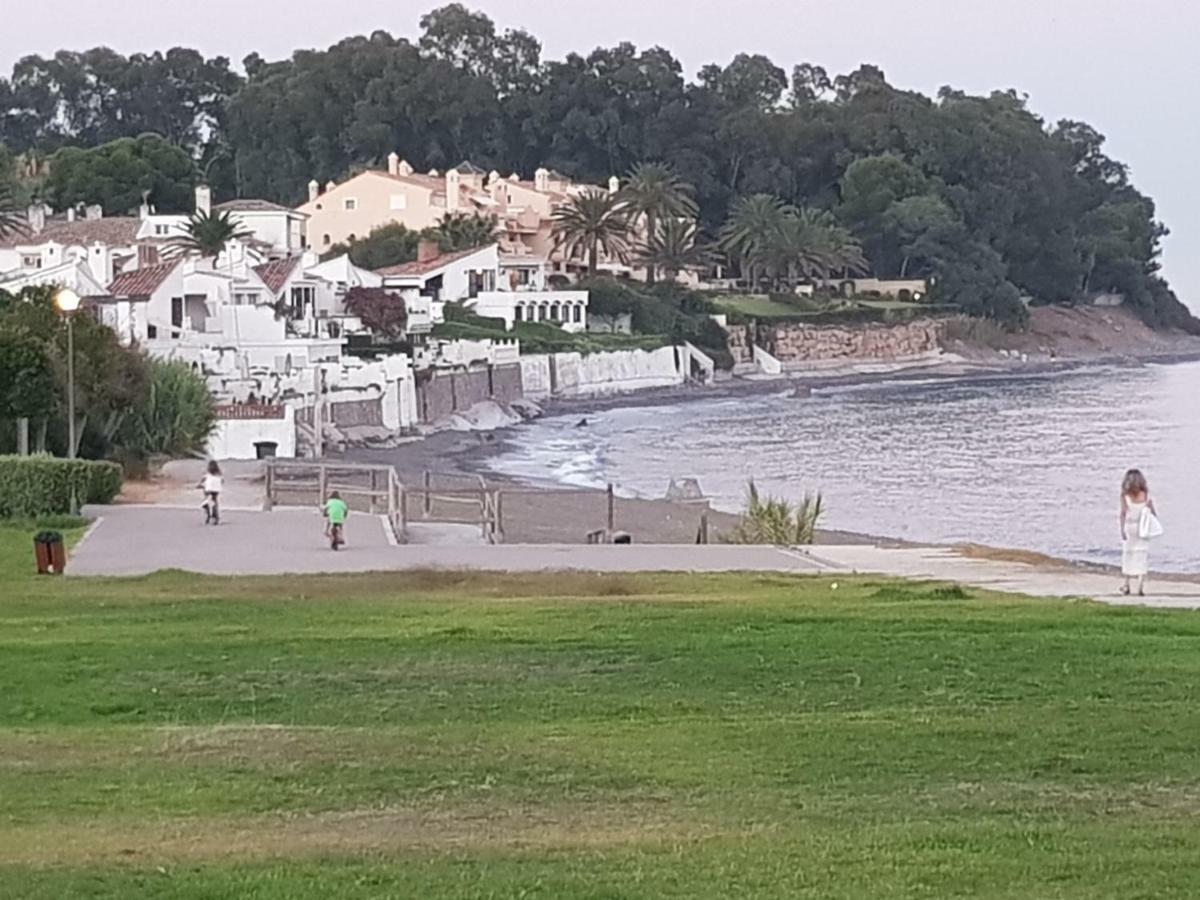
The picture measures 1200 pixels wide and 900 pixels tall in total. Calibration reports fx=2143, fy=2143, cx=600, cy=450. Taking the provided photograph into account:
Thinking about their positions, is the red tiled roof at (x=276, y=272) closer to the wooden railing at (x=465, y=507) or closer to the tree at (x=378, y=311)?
the tree at (x=378, y=311)

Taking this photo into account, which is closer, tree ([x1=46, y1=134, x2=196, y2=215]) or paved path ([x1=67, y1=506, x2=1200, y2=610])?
paved path ([x1=67, y1=506, x2=1200, y2=610])

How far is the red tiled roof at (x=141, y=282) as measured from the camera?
67.5m

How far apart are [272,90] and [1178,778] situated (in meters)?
143

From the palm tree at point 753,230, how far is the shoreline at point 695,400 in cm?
Result: 1035

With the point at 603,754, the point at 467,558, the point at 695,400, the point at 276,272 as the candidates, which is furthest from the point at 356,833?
the point at 695,400

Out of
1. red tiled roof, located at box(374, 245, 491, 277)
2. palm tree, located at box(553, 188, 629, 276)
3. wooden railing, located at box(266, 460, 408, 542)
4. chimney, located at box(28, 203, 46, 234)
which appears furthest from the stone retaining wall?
wooden railing, located at box(266, 460, 408, 542)

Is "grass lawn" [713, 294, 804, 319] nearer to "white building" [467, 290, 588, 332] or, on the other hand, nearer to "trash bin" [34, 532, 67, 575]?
"white building" [467, 290, 588, 332]

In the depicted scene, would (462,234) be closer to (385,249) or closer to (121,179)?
(385,249)

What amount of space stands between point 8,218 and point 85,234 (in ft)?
10.9

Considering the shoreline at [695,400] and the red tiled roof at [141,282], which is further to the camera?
the red tiled roof at [141,282]

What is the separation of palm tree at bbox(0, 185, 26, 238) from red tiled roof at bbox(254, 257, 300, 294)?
12.1 meters

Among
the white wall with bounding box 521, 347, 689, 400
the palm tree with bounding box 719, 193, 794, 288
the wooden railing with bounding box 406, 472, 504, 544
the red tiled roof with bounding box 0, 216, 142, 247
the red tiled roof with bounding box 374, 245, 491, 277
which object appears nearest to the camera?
the wooden railing with bounding box 406, 472, 504, 544

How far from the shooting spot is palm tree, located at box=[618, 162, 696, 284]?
126 meters

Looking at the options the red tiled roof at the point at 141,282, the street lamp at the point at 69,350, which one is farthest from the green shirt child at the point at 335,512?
the red tiled roof at the point at 141,282
